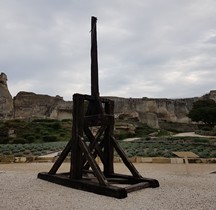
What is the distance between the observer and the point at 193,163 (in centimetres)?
1049

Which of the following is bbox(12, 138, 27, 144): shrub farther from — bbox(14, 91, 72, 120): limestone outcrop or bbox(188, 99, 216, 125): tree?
bbox(188, 99, 216, 125): tree

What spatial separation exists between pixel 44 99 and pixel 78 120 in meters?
49.9

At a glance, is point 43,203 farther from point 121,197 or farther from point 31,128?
point 31,128

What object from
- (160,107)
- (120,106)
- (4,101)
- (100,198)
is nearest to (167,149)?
(100,198)

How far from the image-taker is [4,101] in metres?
44.7

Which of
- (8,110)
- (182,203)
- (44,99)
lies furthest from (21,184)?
(44,99)

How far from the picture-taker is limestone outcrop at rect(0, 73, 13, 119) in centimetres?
4417

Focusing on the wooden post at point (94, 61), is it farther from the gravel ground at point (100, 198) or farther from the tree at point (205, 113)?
the tree at point (205, 113)


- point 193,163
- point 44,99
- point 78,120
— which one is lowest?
point 193,163

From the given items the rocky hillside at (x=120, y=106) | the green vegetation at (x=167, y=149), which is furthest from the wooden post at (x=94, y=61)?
the rocky hillside at (x=120, y=106)

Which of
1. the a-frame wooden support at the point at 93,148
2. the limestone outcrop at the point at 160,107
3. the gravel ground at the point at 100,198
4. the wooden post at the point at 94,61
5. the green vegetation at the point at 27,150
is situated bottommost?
the green vegetation at the point at 27,150

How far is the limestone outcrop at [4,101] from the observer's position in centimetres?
4417

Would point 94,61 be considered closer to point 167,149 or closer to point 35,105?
point 167,149

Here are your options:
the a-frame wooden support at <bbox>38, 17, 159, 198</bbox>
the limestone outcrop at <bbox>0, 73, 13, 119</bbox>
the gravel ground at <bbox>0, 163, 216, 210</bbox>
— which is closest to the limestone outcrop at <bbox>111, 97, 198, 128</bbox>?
the limestone outcrop at <bbox>0, 73, 13, 119</bbox>
